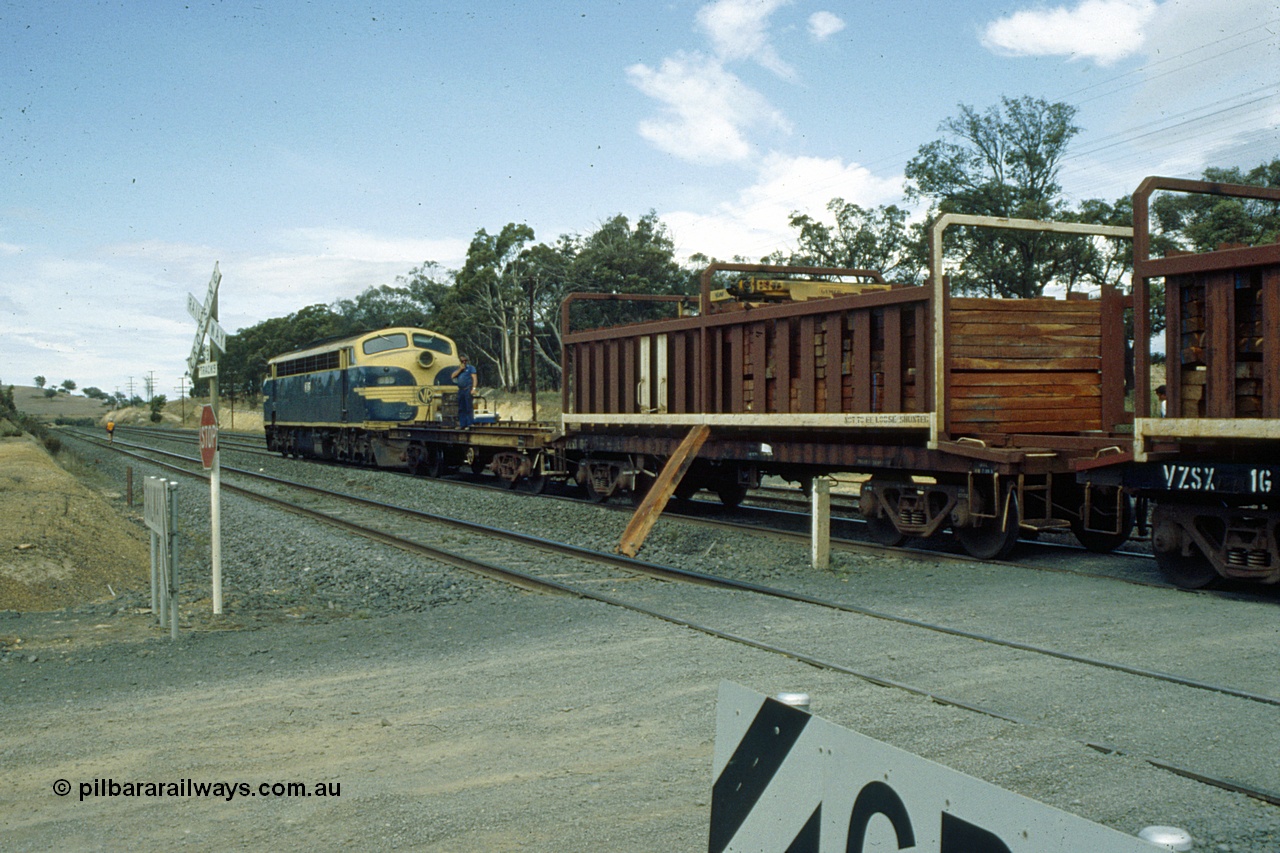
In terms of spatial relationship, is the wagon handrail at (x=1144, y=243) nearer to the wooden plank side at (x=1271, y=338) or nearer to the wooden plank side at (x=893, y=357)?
the wooden plank side at (x=1271, y=338)

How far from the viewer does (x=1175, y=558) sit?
905cm

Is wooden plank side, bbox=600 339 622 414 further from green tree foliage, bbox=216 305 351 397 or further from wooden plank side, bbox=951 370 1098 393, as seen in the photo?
green tree foliage, bbox=216 305 351 397

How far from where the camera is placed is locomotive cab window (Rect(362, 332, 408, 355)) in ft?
85.3

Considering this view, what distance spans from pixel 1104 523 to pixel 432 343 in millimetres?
19818

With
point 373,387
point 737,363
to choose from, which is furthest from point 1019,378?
point 373,387

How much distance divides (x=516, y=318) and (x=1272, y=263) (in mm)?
51873

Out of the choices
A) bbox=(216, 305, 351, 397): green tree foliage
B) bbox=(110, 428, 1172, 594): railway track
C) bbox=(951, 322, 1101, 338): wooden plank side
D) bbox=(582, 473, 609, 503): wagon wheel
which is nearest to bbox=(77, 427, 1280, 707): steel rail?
bbox=(110, 428, 1172, 594): railway track

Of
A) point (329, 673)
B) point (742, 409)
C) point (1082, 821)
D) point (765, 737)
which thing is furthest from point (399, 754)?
point (742, 409)

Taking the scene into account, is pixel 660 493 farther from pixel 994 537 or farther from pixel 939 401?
pixel 994 537

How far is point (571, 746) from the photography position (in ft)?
16.3

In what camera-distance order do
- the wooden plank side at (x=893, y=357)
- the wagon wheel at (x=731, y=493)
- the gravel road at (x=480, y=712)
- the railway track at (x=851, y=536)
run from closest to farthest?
the gravel road at (x=480, y=712) < the railway track at (x=851, y=536) < the wooden plank side at (x=893, y=357) < the wagon wheel at (x=731, y=493)

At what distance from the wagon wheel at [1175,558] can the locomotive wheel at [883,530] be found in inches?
127

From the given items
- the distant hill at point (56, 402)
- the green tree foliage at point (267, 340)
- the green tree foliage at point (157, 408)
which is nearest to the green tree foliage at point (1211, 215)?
the green tree foliage at point (267, 340)

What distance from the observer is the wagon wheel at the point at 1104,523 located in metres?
10.2
